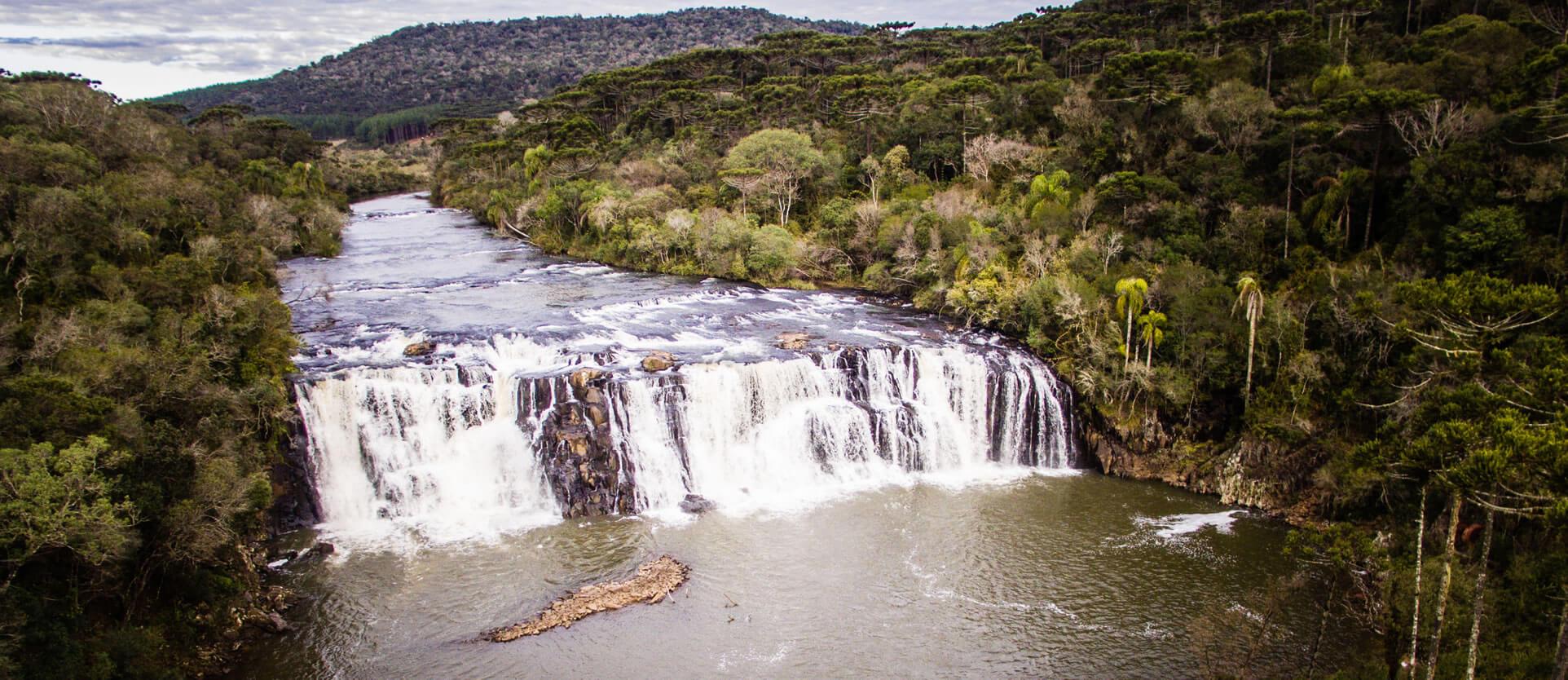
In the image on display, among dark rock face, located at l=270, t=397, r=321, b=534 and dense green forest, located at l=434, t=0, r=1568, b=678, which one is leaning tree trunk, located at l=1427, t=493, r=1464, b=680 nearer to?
dense green forest, located at l=434, t=0, r=1568, b=678

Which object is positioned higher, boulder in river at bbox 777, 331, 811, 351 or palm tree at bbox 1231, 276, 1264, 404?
palm tree at bbox 1231, 276, 1264, 404

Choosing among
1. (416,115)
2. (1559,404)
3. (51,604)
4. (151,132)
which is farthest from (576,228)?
(416,115)

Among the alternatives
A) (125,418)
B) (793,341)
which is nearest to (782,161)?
(793,341)

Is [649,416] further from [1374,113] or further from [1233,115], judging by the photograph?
[1233,115]

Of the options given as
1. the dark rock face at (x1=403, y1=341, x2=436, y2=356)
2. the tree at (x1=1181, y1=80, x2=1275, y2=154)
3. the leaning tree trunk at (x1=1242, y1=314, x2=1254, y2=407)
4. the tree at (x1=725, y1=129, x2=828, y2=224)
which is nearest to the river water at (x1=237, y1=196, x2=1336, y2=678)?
the dark rock face at (x1=403, y1=341, x2=436, y2=356)

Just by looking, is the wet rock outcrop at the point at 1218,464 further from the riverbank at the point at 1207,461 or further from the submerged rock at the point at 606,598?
the submerged rock at the point at 606,598

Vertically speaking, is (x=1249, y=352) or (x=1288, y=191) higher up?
(x=1288, y=191)
